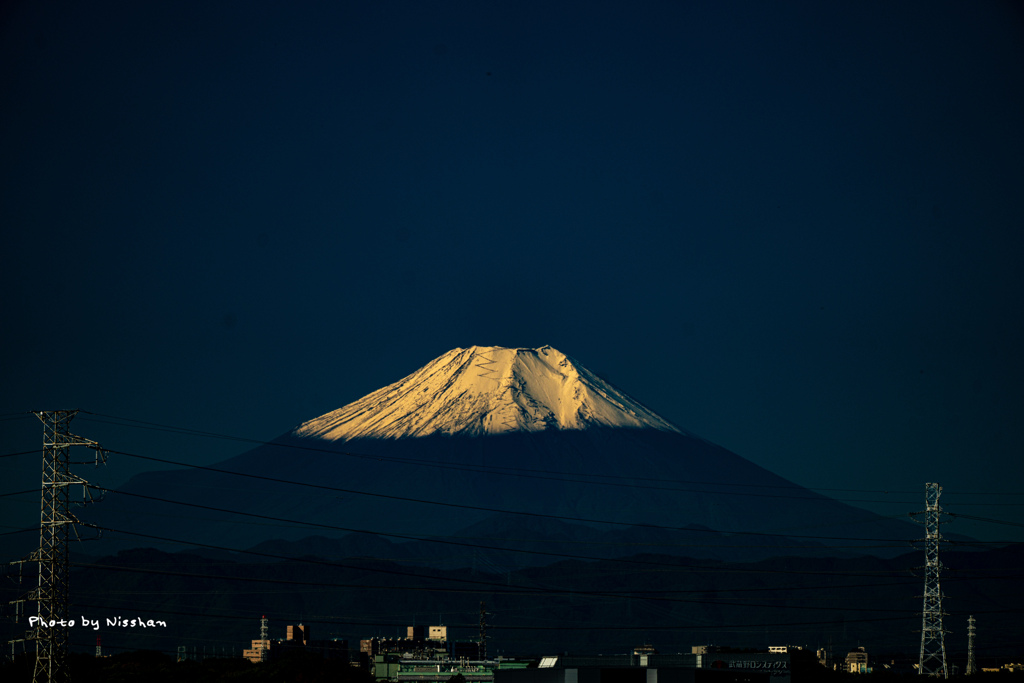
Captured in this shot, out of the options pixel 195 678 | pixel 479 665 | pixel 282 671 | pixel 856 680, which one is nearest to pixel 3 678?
pixel 195 678

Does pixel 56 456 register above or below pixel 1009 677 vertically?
above

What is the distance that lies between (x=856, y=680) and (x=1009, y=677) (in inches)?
655

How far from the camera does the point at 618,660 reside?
8825cm

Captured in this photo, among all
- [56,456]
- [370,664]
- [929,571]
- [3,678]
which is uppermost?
[56,456]

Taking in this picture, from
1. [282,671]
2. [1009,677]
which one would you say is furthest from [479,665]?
[1009,677]

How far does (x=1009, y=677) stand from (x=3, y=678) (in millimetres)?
82248

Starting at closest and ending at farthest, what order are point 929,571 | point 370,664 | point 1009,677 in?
1. point 929,571
2. point 1009,677
3. point 370,664

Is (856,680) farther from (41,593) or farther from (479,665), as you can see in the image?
(41,593)

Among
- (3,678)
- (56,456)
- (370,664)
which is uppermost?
(56,456)

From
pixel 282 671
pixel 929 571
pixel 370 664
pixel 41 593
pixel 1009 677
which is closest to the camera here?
pixel 41 593

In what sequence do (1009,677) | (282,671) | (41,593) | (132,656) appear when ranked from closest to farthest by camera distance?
(41,593)
(1009,677)
(282,671)
(132,656)

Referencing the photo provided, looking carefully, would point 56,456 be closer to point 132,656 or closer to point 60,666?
point 60,666

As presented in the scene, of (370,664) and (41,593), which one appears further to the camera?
(370,664)

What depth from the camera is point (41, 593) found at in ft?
186
